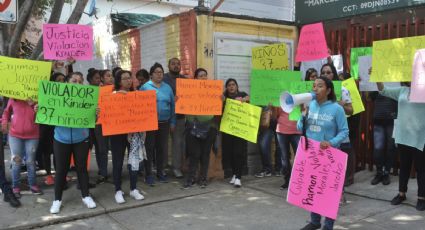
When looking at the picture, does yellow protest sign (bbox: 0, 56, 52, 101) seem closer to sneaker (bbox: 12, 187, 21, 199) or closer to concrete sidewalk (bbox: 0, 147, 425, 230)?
sneaker (bbox: 12, 187, 21, 199)

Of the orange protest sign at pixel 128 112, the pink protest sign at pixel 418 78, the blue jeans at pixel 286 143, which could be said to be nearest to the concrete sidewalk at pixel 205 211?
the blue jeans at pixel 286 143

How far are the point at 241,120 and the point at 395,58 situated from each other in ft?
7.10

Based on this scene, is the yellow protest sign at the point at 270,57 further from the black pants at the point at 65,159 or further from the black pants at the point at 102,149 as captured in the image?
the black pants at the point at 65,159

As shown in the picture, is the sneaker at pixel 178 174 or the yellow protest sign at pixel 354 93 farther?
the sneaker at pixel 178 174

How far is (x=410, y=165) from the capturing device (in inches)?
208

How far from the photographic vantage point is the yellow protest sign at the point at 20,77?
5199mm

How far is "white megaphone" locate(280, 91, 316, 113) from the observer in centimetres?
404

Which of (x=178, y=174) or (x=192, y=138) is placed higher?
(x=192, y=138)

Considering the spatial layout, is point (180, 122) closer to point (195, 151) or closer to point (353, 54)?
point (195, 151)

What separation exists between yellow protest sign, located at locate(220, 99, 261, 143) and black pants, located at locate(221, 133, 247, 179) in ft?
0.86

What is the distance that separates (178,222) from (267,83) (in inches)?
98.4

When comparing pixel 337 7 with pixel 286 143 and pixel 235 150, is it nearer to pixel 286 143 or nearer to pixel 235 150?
pixel 286 143

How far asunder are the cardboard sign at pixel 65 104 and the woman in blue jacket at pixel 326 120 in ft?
8.59

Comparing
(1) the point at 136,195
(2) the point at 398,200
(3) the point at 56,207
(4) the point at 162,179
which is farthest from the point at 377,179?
(3) the point at 56,207
